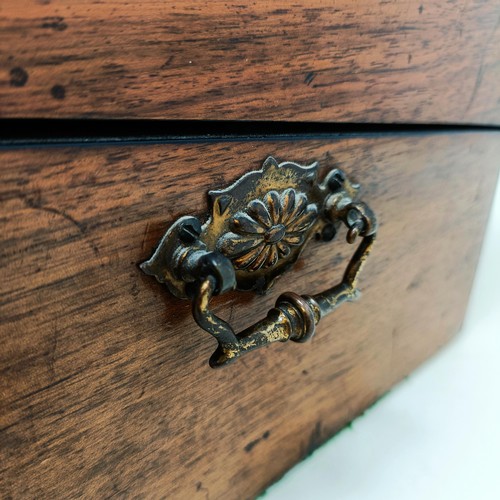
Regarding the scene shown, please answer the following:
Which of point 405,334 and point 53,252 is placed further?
point 405,334

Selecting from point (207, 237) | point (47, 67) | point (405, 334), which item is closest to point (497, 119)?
point (405, 334)

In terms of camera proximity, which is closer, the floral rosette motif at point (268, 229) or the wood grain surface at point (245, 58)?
the wood grain surface at point (245, 58)

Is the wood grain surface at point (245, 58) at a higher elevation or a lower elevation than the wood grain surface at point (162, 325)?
higher

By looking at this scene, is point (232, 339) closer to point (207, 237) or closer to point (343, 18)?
point (207, 237)

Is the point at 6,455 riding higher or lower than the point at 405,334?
higher

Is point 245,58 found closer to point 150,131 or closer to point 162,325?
point 150,131
